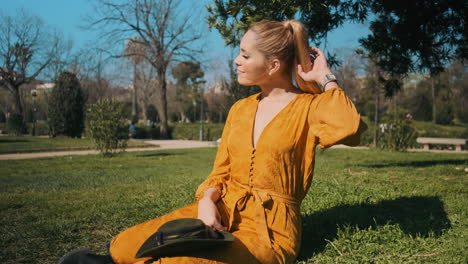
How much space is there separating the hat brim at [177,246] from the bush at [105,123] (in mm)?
11387

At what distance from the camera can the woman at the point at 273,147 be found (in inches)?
72.6

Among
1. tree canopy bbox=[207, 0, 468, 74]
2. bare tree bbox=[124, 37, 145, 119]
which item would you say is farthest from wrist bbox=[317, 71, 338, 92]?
bare tree bbox=[124, 37, 145, 119]

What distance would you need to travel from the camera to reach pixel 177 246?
1547 millimetres

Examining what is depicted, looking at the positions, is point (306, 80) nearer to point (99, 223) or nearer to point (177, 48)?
point (99, 223)

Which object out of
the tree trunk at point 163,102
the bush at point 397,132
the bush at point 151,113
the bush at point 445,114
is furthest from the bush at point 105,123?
the bush at point 151,113

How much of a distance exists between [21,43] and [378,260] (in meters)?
35.6

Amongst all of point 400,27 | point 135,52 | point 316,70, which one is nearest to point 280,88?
point 316,70

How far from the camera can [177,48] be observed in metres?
28.8

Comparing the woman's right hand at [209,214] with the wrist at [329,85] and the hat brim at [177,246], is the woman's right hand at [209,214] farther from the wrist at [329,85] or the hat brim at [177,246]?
the wrist at [329,85]

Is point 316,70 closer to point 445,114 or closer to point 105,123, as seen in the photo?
point 105,123

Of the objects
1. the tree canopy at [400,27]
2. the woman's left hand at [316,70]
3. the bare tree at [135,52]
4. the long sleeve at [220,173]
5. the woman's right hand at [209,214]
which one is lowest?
the woman's right hand at [209,214]

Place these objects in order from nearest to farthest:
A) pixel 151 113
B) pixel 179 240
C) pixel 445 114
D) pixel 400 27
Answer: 1. pixel 179 240
2. pixel 400 27
3. pixel 445 114
4. pixel 151 113

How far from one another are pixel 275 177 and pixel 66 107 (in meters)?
22.6

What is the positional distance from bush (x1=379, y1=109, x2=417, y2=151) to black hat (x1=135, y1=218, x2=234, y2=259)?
14.0m
